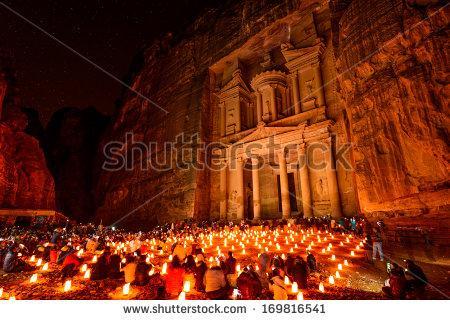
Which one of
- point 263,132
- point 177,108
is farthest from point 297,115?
point 177,108

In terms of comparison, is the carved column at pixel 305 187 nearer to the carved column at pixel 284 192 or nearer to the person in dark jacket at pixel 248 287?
the carved column at pixel 284 192

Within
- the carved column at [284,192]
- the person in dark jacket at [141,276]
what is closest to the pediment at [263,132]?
the carved column at [284,192]

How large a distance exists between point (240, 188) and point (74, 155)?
120 feet

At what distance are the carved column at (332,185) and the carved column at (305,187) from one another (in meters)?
1.88

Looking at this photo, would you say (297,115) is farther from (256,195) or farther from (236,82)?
(236,82)

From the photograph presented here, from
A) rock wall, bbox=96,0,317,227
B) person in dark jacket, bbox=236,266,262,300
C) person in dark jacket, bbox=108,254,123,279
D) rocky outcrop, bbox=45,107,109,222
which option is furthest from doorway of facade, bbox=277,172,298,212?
rocky outcrop, bbox=45,107,109,222

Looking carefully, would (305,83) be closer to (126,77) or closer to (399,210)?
(399,210)

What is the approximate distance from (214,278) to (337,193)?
17.8 m

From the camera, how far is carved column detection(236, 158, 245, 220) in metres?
25.3

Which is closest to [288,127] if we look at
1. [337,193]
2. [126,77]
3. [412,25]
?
[337,193]

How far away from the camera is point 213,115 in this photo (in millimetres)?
31469

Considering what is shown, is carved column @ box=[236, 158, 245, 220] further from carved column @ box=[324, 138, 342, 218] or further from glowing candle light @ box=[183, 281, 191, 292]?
glowing candle light @ box=[183, 281, 191, 292]

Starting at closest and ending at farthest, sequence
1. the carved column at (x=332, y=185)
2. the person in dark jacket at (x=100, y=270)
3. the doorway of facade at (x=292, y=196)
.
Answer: the person in dark jacket at (x=100, y=270)
the carved column at (x=332, y=185)
the doorway of facade at (x=292, y=196)

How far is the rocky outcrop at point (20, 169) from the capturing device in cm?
2175
